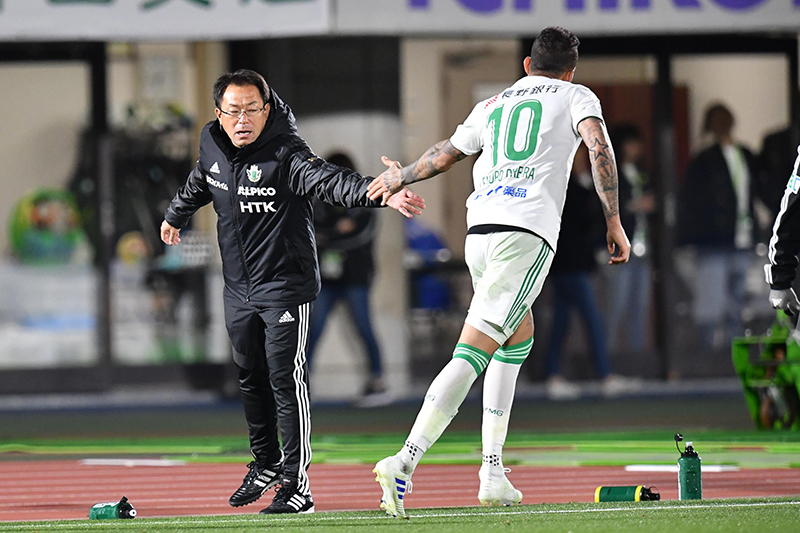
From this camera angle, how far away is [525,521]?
217 inches

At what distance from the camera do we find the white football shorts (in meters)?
5.81

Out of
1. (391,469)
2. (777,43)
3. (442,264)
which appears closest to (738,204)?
(777,43)

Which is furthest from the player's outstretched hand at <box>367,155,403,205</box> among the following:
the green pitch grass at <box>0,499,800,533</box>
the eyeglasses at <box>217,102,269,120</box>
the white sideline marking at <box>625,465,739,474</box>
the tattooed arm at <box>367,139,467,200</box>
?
the white sideline marking at <box>625,465,739,474</box>

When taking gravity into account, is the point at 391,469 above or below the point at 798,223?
below

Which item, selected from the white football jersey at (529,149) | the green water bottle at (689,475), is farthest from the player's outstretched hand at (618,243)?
the green water bottle at (689,475)

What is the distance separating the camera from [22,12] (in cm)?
1227

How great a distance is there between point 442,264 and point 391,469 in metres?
8.10

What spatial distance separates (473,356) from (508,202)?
684 mm

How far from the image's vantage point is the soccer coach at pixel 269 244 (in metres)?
6.27

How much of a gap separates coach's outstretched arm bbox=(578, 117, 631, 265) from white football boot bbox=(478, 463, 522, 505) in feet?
3.50

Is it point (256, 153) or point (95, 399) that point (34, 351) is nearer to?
point (95, 399)

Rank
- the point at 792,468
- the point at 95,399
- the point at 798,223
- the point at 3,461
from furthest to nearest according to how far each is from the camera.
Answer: the point at 95,399, the point at 3,461, the point at 792,468, the point at 798,223

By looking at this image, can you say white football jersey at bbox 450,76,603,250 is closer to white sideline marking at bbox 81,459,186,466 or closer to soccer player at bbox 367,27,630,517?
soccer player at bbox 367,27,630,517

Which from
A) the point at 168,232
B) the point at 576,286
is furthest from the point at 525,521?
the point at 576,286
